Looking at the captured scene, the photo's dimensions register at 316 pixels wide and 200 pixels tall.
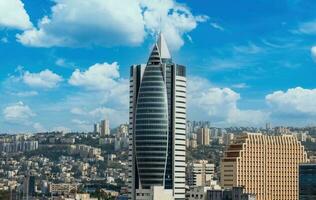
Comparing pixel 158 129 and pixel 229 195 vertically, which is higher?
pixel 158 129

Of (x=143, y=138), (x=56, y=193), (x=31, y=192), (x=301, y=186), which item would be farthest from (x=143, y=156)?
(x=56, y=193)

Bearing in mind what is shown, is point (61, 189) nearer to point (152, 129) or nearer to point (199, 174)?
point (199, 174)

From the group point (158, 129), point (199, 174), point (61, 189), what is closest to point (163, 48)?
point (158, 129)

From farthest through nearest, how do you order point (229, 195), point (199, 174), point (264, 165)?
point (199, 174) → point (264, 165) → point (229, 195)

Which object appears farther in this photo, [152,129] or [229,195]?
[152,129]

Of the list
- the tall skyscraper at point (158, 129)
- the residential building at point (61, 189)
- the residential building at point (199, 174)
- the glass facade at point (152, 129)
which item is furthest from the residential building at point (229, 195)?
the residential building at point (61, 189)

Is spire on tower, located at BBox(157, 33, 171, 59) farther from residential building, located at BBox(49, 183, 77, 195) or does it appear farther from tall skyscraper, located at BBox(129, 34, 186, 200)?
residential building, located at BBox(49, 183, 77, 195)
